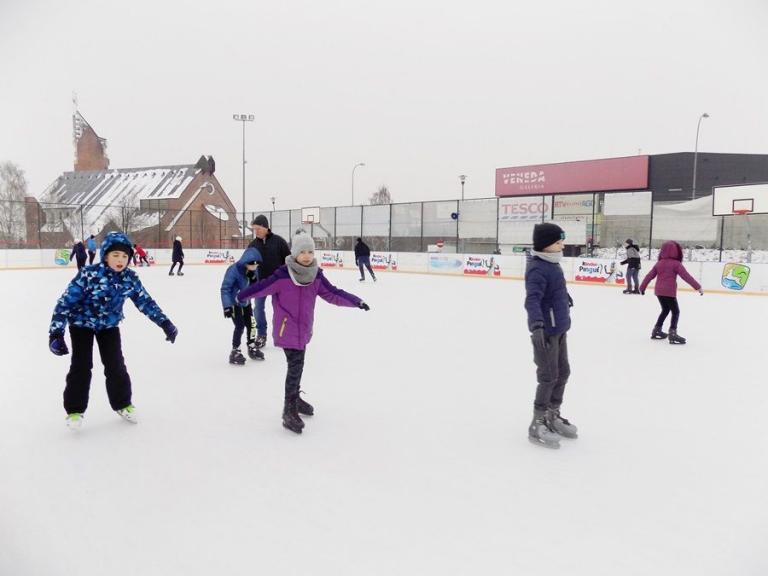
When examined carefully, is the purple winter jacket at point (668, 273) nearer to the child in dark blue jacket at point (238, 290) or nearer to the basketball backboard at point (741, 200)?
the child in dark blue jacket at point (238, 290)

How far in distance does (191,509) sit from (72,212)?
3355cm

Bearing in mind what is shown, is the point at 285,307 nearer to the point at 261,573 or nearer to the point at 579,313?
the point at 261,573

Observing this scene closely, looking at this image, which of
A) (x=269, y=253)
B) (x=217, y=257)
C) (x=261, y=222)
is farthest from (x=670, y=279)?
(x=217, y=257)

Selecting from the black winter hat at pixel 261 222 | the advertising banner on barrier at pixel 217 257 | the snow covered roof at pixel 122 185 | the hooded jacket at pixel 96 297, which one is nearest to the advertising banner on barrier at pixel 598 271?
the black winter hat at pixel 261 222

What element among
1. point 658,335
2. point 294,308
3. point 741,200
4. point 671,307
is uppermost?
point 741,200

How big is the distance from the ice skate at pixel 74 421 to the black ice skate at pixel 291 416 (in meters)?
1.25

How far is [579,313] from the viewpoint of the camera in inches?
363

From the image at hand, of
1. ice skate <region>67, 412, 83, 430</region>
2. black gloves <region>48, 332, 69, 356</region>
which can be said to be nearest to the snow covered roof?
ice skate <region>67, 412, 83, 430</region>

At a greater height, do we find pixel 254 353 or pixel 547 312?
pixel 547 312

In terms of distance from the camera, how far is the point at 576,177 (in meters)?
34.6

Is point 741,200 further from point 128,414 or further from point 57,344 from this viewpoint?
point 57,344

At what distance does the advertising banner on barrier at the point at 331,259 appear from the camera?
77.1ft

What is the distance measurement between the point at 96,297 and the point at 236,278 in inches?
69.4

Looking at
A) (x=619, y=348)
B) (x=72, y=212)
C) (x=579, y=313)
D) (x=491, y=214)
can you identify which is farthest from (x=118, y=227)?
(x=619, y=348)
